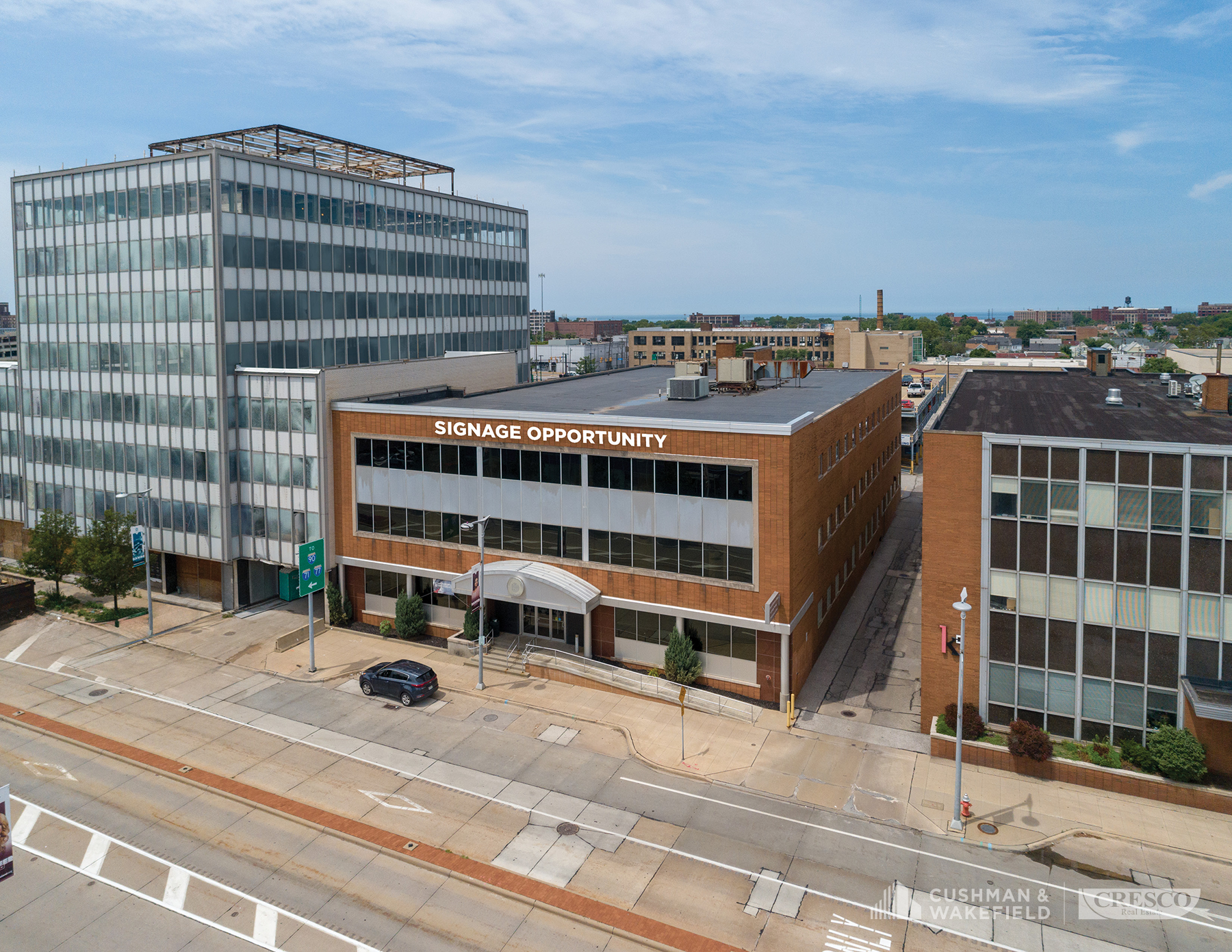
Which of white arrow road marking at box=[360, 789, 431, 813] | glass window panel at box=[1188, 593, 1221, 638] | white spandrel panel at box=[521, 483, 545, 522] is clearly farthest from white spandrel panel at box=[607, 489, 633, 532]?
glass window panel at box=[1188, 593, 1221, 638]

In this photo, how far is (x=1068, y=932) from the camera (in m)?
23.9

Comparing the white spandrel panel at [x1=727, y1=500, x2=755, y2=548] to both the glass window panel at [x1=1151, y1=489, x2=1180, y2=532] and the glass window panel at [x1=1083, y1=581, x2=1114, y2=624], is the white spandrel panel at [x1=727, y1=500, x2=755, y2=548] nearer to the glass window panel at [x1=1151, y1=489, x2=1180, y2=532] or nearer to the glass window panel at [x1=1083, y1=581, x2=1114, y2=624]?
the glass window panel at [x1=1083, y1=581, x2=1114, y2=624]

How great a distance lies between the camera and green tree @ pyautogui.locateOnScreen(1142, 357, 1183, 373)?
134875 mm

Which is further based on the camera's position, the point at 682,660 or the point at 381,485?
the point at 381,485

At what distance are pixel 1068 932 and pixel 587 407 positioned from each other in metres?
32.9

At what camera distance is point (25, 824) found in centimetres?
2911

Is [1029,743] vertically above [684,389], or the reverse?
[684,389]

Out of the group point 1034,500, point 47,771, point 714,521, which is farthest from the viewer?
point 714,521

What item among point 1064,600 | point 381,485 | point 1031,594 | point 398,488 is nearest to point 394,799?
point 398,488

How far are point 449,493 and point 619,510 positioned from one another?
33.8 feet

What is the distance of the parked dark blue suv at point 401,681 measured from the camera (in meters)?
39.0

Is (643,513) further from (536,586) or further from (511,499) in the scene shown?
(511,499)

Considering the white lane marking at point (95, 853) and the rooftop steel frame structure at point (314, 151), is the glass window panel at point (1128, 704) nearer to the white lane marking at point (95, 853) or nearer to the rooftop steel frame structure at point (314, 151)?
the white lane marking at point (95, 853)

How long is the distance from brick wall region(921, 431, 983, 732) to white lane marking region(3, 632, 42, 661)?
45695 millimetres
